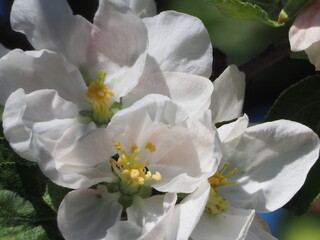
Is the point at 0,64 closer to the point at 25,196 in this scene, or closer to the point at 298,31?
the point at 25,196

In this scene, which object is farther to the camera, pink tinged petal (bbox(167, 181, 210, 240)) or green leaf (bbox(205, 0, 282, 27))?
green leaf (bbox(205, 0, 282, 27))

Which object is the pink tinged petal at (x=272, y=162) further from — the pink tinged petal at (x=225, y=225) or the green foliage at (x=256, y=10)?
the green foliage at (x=256, y=10)

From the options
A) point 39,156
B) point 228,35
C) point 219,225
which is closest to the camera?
point 39,156

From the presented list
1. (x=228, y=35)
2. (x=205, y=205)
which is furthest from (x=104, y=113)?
(x=228, y=35)

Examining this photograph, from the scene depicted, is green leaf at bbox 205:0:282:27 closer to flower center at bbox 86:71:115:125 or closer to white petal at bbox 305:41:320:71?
white petal at bbox 305:41:320:71

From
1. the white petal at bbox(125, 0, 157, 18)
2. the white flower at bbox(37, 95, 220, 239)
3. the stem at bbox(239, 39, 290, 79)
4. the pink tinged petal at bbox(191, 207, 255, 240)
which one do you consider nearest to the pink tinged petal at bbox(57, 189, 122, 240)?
the white flower at bbox(37, 95, 220, 239)

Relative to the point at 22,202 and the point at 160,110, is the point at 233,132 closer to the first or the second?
the point at 160,110
